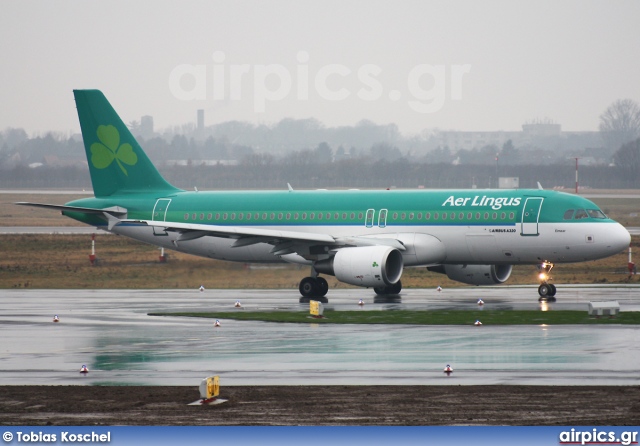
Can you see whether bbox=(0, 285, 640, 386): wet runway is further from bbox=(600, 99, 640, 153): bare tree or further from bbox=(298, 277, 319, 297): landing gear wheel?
bbox=(600, 99, 640, 153): bare tree

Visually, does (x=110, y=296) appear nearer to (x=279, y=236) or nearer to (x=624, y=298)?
(x=279, y=236)

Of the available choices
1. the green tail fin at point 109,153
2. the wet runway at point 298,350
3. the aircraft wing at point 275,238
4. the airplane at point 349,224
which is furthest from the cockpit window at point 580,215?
the green tail fin at point 109,153

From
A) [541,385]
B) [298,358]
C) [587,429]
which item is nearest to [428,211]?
[298,358]

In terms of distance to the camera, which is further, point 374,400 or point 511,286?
point 511,286

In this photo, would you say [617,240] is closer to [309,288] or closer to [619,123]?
[309,288]

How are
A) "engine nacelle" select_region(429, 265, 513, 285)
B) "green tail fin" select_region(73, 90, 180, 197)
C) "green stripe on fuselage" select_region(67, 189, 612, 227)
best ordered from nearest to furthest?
"green stripe on fuselage" select_region(67, 189, 612, 227), "engine nacelle" select_region(429, 265, 513, 285), "green tail fin" select_region(73, 90, 180, 197)

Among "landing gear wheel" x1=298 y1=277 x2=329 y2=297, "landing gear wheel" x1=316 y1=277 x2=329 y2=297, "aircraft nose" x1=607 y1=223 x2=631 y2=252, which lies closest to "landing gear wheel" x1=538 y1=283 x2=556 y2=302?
"aircraft nose" x1=607 y1=223 x2=631 y2=252

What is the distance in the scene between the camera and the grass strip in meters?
30.4

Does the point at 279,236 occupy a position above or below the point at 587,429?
above

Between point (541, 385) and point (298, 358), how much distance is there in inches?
237

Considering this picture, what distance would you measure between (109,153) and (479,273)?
1624 centimetres

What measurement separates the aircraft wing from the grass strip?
5937mm

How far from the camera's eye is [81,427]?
1564 centimetres

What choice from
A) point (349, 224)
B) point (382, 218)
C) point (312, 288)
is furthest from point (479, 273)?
point (312, 288)
